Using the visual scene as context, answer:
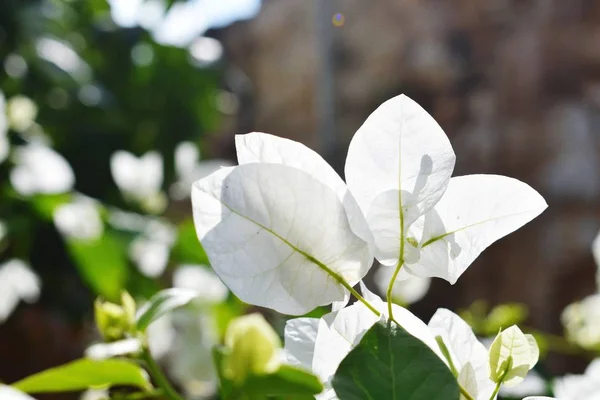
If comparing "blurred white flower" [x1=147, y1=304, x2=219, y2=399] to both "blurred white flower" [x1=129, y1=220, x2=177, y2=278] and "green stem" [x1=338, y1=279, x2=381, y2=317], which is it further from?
"green stem" [x1=338, y1=279, x2=381, y2=317]

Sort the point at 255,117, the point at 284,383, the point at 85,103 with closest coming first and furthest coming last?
the point at 284,383
the point at 85,103
the point at 255,117

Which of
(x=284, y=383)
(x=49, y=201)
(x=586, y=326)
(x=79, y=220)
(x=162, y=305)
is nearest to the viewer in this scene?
(x=284, y=383)

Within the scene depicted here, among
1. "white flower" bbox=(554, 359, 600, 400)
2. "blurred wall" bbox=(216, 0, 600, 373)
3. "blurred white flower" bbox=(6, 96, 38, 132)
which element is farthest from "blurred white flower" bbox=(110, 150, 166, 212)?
"blurred wall" bbox=(216, 0, 600, 373)

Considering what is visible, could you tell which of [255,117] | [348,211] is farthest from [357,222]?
[255,117]

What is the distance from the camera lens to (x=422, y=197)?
19 centimetres

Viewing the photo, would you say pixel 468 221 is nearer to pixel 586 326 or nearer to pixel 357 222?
pixel 357 222

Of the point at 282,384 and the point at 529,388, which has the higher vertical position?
the point at 282,384

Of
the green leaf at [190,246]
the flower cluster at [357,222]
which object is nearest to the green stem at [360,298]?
the flower cluster at [357,222]

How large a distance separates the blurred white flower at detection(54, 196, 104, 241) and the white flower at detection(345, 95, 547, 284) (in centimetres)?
62

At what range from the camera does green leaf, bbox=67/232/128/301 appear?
0.66 metres

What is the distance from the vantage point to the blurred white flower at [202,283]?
60cm

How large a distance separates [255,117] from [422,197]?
3324mm

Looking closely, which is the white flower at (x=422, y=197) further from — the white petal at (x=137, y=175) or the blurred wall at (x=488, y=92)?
the blurred wall at (x=488, y=92)

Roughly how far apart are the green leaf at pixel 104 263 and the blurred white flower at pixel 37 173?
216 mm
